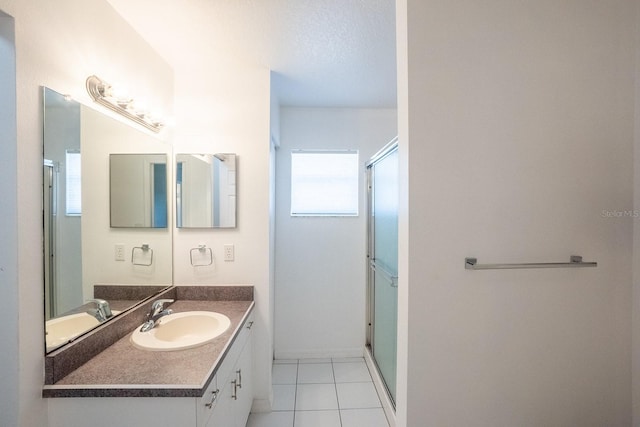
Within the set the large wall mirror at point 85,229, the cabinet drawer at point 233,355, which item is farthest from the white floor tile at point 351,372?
the large wall mirror at point 85,229

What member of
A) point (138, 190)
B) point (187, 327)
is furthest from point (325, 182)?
point (187, 327)

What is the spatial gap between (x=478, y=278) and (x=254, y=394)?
5.80 feet

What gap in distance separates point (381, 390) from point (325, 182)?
1.86 metres

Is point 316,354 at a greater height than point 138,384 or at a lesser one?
lesser

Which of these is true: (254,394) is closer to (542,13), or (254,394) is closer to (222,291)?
(222,291)

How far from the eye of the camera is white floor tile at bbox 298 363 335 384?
7.26 ft

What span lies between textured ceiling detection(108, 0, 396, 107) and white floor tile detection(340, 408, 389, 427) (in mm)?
2509

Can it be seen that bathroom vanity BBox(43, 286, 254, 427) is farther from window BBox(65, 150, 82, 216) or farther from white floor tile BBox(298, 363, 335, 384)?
white floor tile BBox(298, 363, 335, 384)

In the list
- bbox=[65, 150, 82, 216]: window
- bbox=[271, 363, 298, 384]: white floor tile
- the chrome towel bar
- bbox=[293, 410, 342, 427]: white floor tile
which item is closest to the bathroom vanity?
bbox=[65, 150, 82, 216]: window

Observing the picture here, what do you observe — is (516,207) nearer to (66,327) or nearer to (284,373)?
(66,327)

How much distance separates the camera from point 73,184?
1.08m

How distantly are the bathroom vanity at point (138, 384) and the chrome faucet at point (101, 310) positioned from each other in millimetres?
51

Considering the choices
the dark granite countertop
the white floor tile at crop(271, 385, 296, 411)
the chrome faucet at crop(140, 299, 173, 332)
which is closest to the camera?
the dark granite countertop

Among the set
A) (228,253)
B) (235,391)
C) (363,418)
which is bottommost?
(363,418)
